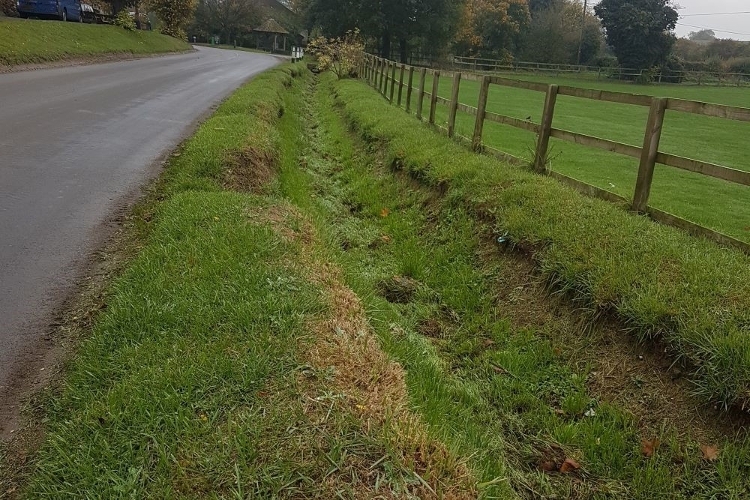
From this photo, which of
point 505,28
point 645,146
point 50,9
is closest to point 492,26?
point 505,28

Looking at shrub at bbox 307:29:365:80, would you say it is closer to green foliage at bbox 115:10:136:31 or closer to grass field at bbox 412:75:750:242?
grass field at bbox 412:75:750:242

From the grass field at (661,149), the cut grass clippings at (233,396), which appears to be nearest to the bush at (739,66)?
the grass field at (661,149)

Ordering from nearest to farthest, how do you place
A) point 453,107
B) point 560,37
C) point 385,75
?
1. point 453,107
2. point 385,75
3. point 560,37

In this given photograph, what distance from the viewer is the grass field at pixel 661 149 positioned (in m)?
7.46

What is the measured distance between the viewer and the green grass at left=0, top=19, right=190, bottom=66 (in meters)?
18.6

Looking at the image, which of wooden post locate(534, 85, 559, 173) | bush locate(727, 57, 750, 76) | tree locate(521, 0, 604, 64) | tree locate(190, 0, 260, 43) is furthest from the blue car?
bush locate(727, 57, 750, 76)

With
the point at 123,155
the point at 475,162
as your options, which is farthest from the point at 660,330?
the point at 123,155

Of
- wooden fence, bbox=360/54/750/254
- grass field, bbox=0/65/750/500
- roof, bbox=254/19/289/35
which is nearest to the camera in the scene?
grass field, bbox=0/65/750/500

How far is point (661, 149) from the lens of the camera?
12.9 metres

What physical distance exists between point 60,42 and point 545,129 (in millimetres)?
22219

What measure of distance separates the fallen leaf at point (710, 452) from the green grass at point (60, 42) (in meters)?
19.9

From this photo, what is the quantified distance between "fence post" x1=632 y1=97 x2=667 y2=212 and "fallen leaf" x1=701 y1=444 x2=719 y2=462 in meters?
3.04

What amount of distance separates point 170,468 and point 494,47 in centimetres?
6084

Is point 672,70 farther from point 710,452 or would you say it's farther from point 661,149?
point 710,452
